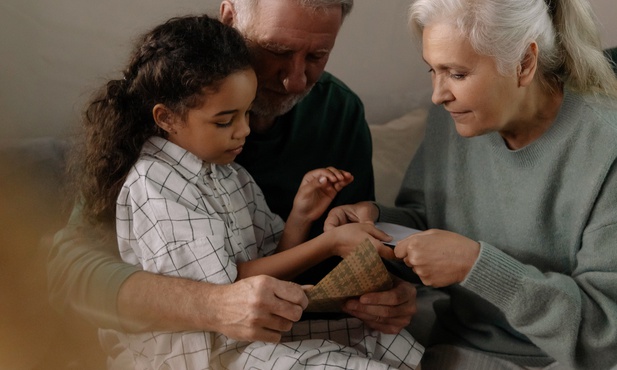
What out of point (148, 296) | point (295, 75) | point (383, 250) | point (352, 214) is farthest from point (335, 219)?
point (148, 296)

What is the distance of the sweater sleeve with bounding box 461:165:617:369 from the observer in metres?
1.25

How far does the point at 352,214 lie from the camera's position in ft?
4.83

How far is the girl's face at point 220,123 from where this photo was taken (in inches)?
49.4

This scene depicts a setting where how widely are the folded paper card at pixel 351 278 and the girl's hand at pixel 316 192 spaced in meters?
0.21

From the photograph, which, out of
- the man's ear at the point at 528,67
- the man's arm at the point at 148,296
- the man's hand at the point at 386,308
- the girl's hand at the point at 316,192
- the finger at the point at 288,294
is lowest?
the man's hand at the point at 386,308

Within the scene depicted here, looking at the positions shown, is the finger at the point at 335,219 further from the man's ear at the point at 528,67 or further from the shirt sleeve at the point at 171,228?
the man's ear at the point at 528,67

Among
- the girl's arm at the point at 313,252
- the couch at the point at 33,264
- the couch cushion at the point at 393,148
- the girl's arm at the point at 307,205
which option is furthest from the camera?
the couch cushion at the point at 393,148

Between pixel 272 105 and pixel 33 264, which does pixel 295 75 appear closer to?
pixel 272 105

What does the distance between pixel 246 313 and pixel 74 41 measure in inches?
21.1

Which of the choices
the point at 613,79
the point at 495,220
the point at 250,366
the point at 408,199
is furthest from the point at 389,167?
the point at 250,366

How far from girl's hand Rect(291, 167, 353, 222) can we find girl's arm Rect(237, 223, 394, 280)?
96 millimetres

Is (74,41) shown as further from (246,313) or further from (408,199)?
(408,199)

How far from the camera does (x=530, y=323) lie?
1.28m

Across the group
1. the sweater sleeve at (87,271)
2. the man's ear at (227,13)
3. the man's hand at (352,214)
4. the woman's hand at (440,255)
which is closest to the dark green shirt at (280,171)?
the sweater sleeve at (87,271)
